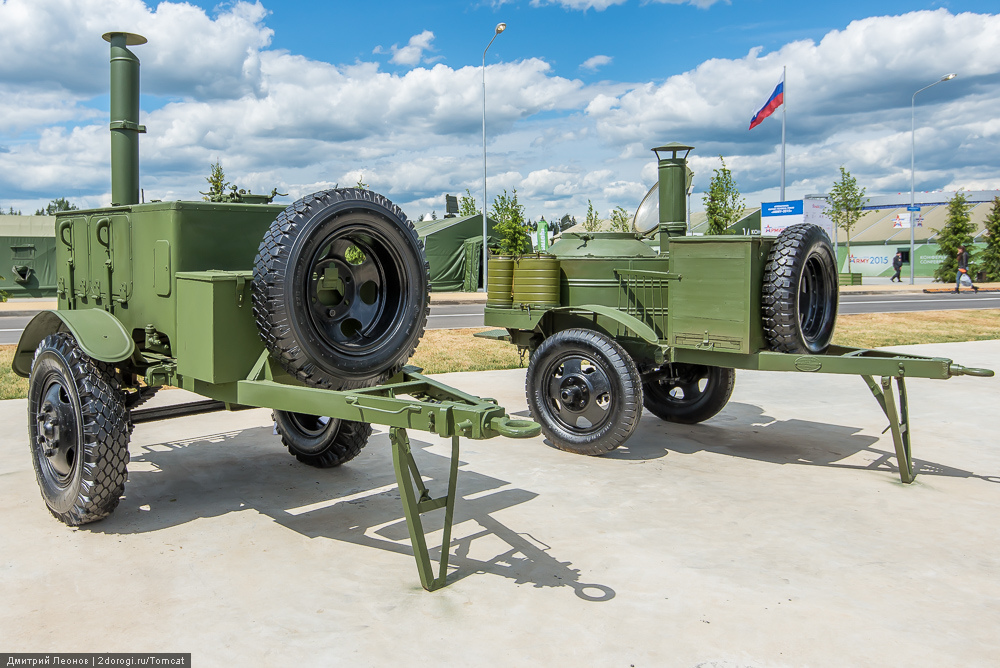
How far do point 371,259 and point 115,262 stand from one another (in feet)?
6.07

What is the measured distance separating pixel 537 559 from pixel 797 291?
126 inches

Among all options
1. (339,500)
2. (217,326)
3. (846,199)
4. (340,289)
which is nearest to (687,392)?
(339,500)

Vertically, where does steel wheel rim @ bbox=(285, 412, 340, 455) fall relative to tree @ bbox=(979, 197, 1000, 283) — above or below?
below

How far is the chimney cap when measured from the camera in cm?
577

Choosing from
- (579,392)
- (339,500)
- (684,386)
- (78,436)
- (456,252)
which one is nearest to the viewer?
(78,436)

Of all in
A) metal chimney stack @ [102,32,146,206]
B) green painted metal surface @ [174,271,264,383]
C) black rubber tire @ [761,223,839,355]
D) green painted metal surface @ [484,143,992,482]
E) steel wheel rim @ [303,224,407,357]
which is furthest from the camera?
black rubber tire @ [761,223,839,355]

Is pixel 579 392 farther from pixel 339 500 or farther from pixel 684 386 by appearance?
pixel 339 500

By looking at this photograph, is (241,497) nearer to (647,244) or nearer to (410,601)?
(410,601)

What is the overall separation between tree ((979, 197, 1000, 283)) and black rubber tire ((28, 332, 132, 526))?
46157mm

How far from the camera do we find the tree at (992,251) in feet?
134

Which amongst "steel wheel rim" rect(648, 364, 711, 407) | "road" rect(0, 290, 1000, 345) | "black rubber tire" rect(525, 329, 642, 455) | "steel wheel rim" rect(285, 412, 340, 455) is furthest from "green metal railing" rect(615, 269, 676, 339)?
"road" rect(0, 290, 1000, 345)

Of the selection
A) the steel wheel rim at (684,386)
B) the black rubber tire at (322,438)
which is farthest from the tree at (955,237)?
the black rubber tire at (322,438)

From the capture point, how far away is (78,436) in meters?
4.81

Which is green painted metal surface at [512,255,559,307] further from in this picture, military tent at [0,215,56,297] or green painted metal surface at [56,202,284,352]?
military tent at [0,215,56,297]
